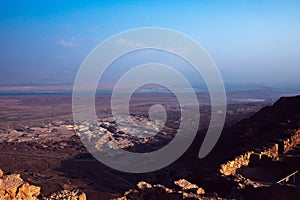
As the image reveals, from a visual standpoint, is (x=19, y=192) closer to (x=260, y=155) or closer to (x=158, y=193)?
(x=158, y=193)

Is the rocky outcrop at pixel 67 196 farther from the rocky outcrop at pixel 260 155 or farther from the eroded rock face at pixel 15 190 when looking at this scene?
the rocky outcrop at pixel 260 155

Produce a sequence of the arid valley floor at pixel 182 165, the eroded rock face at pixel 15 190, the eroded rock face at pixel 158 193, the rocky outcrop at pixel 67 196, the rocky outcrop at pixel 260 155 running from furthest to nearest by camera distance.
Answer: the rocky outcrop at pixel 260 155 < the arid valley floor at pixel 182 165 < the eroded rock face at pixel 158 193 < the rocky outcrop at pixel 67 196 < the eroded rock face at pixel 15 190

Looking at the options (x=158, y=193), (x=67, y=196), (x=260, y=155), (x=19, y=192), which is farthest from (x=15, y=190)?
(x=260, y=155)

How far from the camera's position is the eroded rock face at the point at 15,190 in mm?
→ 7043

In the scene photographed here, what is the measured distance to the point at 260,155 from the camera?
49.8 feet

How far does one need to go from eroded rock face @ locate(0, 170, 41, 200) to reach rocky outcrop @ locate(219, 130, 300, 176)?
8.15 meters

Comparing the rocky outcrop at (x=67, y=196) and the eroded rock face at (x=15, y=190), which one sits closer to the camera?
the eroded rock face at (x=15, y=190)

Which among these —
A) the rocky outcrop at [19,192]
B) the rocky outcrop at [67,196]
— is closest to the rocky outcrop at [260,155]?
the rocky outcrop at [67,196]

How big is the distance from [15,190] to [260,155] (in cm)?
1220

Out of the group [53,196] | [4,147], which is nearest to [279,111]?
[53,196]

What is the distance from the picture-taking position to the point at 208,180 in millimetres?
12234

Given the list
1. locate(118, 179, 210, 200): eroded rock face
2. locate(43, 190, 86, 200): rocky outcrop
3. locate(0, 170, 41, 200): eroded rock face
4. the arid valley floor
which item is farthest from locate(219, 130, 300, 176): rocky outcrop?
locate(0, 170, 41, 200): eroded rock face

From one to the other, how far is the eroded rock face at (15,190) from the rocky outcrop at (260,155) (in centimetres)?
815

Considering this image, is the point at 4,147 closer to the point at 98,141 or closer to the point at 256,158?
the point at 98,141
